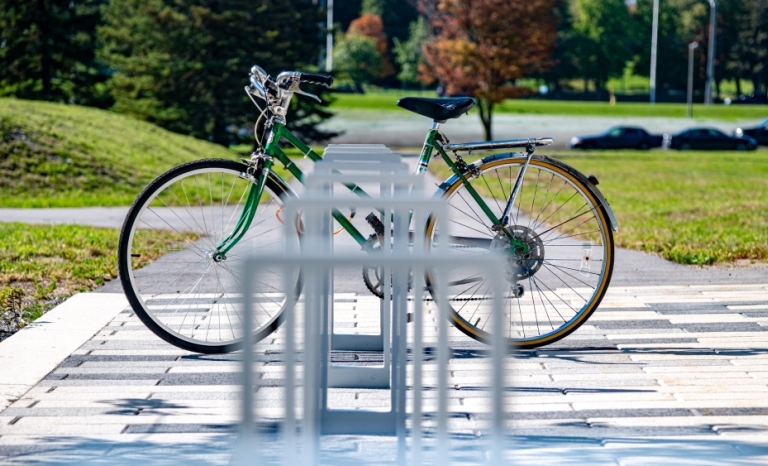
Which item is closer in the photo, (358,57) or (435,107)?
Result: (435,107)

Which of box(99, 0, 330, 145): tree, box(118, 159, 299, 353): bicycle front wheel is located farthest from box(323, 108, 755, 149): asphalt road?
box(118, 159, 299, 353): bicycle front wheel

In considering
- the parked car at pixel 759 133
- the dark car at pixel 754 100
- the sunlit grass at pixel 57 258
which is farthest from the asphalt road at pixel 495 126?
the sunlit grass at pixel 57 258

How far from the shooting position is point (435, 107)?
518cm

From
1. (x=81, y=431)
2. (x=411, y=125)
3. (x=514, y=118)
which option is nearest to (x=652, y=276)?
(x=81, y=431)

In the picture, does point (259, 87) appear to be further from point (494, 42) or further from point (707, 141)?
point (707, 141)

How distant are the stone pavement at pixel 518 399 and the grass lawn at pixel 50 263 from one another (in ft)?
2.99

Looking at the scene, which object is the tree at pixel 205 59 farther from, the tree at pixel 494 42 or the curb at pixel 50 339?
the curb at pixel 50 339

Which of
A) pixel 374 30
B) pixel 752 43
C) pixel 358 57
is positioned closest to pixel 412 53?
pixel 358 57

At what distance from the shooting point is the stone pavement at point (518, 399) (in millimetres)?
3637

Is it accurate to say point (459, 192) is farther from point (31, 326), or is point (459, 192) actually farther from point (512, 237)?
point (31, 326)

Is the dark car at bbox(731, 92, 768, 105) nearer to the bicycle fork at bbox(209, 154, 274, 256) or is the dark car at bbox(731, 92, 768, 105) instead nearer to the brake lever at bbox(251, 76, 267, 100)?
the brake lever at bbox(251, 76, 267, 100)

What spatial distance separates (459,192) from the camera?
17.9 feet

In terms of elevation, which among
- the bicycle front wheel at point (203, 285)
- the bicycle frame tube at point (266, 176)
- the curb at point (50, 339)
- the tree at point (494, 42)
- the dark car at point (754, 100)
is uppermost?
the tree at point (494, 42)

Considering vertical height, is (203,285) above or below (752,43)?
below
